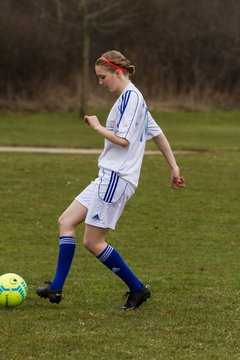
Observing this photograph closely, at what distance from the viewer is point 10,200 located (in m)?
13.4

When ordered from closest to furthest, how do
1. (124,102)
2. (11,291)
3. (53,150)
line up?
(124,102) → (11,291) → (53,150)

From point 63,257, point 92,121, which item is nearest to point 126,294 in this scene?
point 63,257

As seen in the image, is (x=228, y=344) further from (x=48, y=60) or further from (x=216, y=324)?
(x=48, y=60)

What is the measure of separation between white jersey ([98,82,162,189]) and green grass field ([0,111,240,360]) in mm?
1117

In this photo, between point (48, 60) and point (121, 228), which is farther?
point (48, 60)

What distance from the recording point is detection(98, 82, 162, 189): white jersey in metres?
6.37

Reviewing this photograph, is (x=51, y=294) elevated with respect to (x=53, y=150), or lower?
elevated

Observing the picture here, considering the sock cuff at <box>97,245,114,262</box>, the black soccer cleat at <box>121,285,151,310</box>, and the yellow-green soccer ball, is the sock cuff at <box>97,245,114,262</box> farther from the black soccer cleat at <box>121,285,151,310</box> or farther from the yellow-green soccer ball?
the yellow-green soccer ball

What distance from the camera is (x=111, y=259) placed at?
261 inches

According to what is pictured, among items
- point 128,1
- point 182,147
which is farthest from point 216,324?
point 128,1

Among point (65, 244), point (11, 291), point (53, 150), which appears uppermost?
point (65, 244)

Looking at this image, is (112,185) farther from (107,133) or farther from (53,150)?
(53,150)

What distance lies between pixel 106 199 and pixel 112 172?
0.21 meters

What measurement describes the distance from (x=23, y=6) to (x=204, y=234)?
1233 inches
